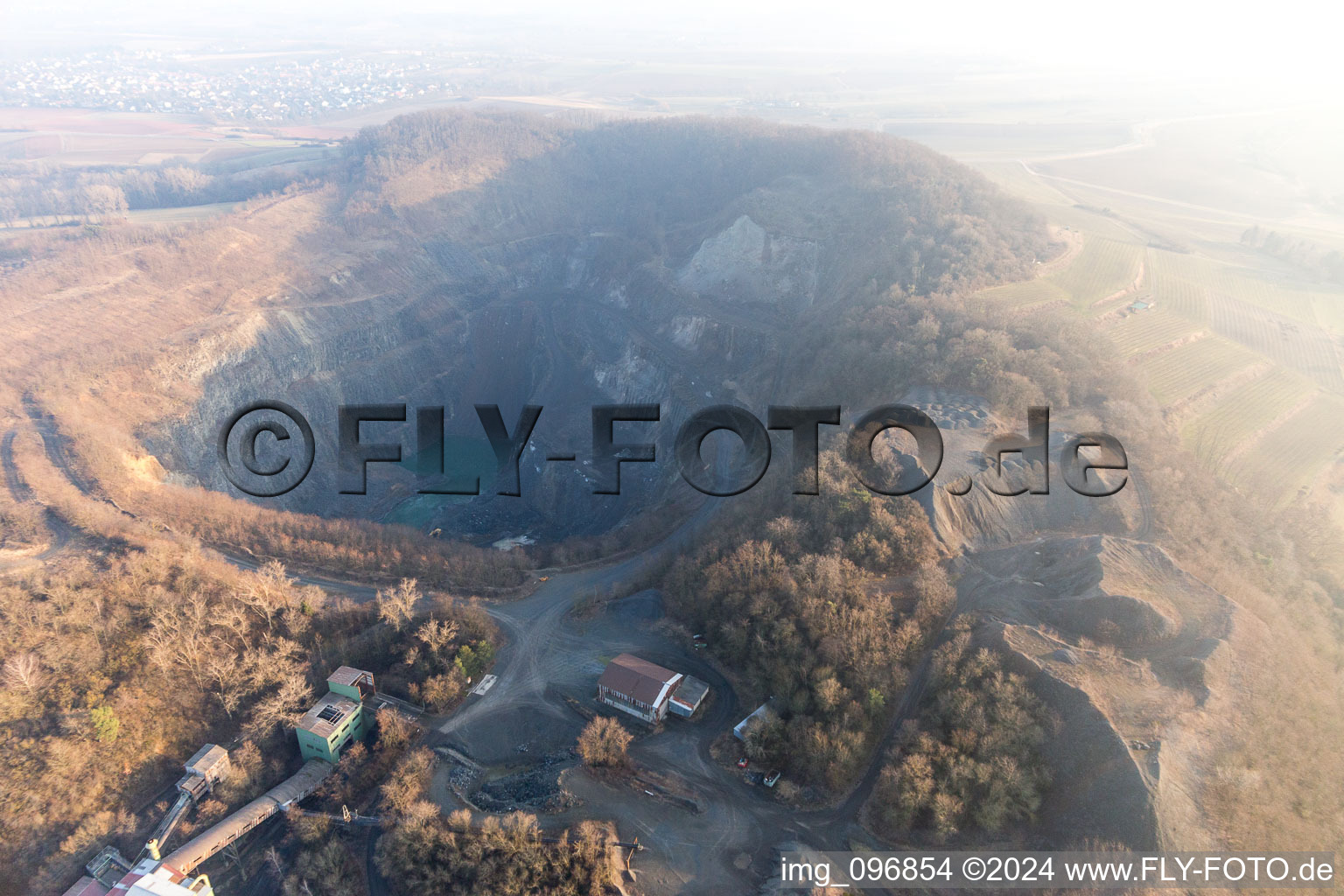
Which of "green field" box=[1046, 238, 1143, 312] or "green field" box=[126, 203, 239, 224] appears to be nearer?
"green field" box=[1046, 238, 1143, 312]

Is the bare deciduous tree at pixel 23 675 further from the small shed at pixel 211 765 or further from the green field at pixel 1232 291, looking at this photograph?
the green field at pixel 1232 291

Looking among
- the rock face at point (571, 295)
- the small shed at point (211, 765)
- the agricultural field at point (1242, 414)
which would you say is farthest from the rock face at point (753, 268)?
the small shed at point (211, 765)

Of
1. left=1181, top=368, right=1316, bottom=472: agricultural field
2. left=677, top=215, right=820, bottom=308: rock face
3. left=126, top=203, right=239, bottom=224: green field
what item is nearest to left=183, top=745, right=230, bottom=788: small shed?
left=1181, top=368, right=1316, bottom=472: agricultural field

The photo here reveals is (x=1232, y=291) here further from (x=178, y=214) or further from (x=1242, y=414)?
(x=178, y=214)

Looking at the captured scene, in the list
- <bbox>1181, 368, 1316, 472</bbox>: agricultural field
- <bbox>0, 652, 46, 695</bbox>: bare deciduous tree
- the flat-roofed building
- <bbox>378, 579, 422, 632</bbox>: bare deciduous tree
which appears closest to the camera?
<bbox>0, 652, 46, 695</bbox>: bare deciduous tree

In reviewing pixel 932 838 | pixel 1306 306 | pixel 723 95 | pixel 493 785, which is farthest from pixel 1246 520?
pixel 723 95
